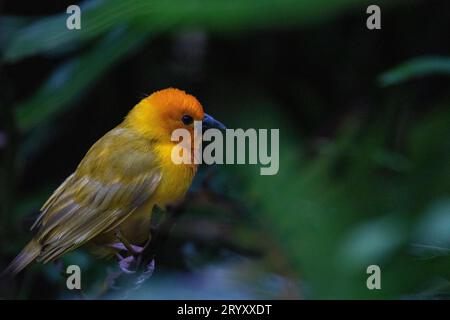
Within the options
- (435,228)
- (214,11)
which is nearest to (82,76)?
(214,11)

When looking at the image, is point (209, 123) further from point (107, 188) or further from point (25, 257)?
point (25, 257)

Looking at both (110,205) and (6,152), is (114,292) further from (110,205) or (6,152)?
(6,152)

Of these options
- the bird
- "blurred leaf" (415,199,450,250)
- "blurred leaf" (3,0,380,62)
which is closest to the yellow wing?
the bird

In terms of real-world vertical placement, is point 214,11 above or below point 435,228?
above

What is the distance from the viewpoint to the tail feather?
0.78 meters

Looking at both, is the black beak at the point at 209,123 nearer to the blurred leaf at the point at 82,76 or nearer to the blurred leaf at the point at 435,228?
the blurred leaf at the point at 82,76

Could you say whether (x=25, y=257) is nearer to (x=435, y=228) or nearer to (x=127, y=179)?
(x=127, y=179)

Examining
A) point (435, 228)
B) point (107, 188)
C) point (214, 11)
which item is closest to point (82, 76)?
point (107, 188)

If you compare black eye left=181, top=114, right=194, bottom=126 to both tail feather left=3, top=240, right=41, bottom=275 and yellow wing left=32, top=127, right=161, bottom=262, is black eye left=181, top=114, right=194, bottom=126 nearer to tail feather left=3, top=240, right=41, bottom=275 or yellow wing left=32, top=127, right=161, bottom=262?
yellow wing left=32, top=127, right=161, bottom=262

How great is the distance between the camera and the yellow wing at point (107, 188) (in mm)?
725

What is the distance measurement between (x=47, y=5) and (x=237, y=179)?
2.13 feet

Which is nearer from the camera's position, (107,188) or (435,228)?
(435,228)

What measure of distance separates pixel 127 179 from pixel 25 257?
0.16m

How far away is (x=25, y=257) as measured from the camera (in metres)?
0.79
